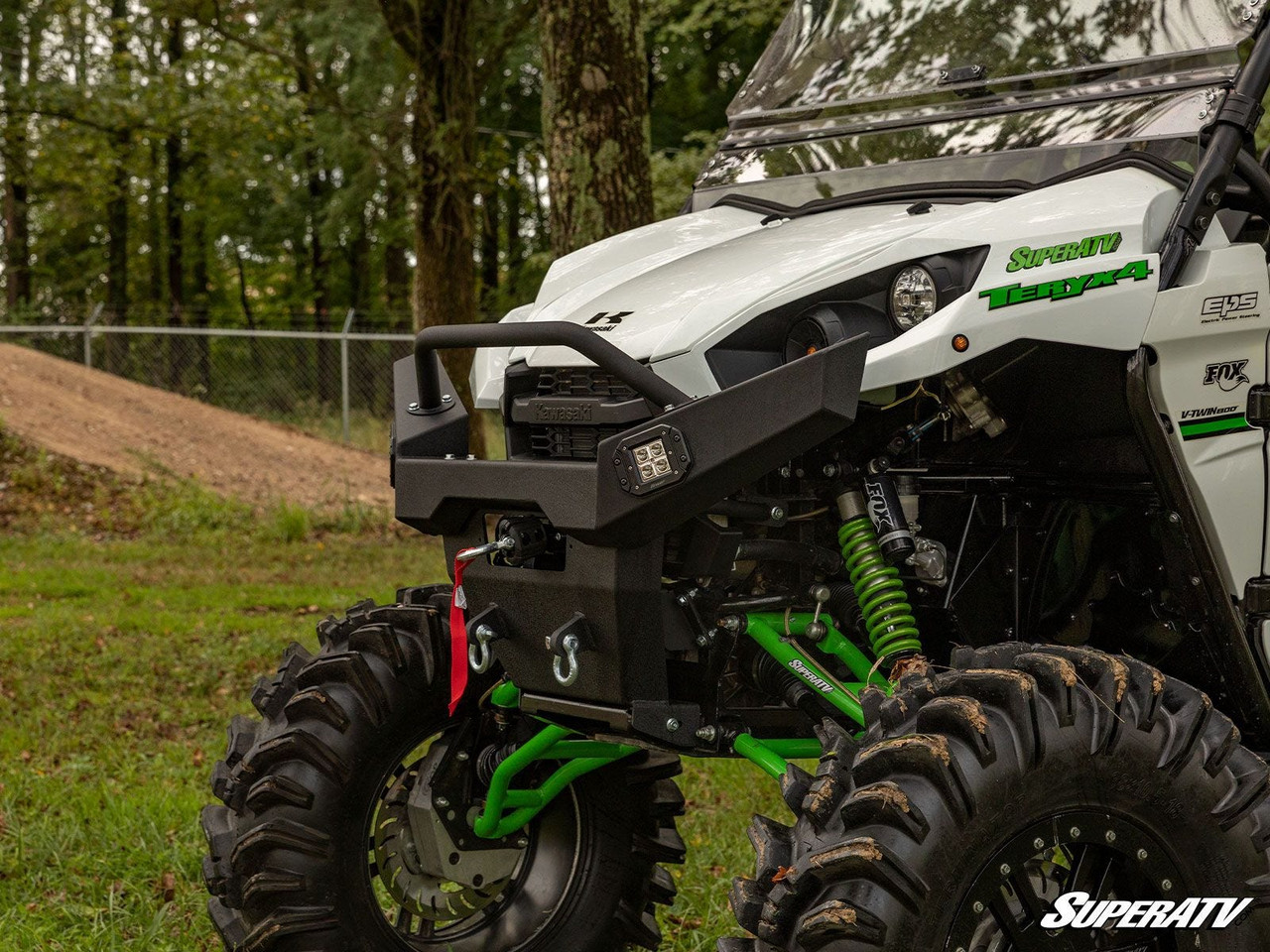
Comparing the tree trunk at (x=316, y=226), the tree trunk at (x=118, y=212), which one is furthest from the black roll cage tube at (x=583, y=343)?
the tree trunk at (x=316, y=226)

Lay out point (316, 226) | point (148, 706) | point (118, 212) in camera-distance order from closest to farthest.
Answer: point (148, 706) → point (118, 212) → point (316, 226)

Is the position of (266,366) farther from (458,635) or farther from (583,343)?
(583,343)

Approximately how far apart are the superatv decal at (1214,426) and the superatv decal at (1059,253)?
413 millimetres

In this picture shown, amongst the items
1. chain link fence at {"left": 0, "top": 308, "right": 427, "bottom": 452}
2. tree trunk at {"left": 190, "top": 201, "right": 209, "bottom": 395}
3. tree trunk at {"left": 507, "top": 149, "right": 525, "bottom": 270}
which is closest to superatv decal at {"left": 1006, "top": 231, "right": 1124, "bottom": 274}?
chain link fence at {"left": 0, "top": 308, "right": 427, "bottom": 452}

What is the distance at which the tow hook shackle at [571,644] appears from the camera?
9.08 ft

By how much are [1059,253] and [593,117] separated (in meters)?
4.17

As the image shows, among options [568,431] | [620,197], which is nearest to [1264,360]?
[568,431]

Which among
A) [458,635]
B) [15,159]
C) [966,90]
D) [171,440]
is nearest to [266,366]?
[171,440]

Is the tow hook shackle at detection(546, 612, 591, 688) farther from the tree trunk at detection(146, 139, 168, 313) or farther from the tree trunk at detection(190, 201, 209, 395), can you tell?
the tree trunk at detection(190, 201, 209, 395)

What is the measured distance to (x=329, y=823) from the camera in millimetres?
3379

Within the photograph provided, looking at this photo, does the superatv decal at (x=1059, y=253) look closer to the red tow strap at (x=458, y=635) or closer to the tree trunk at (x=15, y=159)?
the red tow strap at (x=458, y=635)

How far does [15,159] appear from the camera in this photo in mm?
25812

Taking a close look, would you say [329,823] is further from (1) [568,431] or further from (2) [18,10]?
(2) [18,10]

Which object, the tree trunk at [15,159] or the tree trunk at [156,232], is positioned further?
the tree trunk at [156,232]
